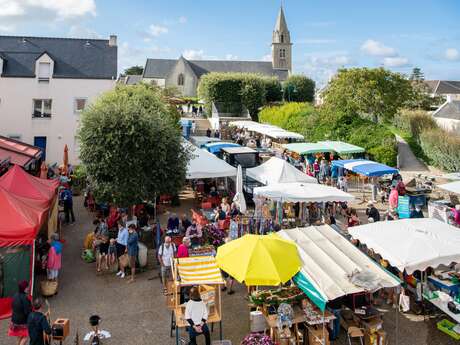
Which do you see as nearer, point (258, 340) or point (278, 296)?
point (258, 340)

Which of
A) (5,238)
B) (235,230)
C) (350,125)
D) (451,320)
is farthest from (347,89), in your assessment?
(5,238)

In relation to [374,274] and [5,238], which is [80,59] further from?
[374,274]

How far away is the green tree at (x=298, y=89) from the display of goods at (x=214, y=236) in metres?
48.0

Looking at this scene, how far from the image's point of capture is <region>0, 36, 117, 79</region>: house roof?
2744 centimetres

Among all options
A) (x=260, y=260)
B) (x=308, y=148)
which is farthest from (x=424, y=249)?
(x=308, y=148)

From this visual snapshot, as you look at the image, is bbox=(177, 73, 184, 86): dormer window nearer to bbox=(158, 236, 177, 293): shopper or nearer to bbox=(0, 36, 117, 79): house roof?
bbox=(0, 36, 117, 79): house roof

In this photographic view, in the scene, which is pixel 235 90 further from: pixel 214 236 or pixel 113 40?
pixel 214 236

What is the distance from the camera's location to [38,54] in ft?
91.6

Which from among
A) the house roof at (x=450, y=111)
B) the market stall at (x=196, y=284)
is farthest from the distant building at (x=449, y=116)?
the market stall at (x=196, y=284)

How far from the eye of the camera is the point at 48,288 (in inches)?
398

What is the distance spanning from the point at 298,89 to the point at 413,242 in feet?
174

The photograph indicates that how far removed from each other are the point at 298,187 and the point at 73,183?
12256 mm

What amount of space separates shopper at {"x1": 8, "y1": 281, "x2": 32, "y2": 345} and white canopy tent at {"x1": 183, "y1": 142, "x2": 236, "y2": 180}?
9.01 meters

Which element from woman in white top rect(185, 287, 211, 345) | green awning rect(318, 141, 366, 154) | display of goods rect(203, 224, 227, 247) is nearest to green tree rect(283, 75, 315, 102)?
green awning rect(318, 141, 366, 154)
